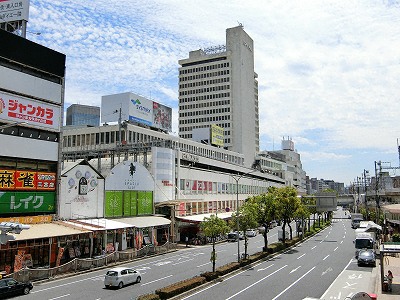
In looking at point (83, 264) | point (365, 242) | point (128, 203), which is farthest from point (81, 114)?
point (365, 242)

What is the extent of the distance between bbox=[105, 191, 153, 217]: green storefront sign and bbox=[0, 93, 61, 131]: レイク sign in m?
13.7

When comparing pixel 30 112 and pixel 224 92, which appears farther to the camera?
pixel 224 92

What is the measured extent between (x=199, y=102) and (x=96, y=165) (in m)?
88.9

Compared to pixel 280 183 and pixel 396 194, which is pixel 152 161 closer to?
pixel 396 194

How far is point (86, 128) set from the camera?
3167 inches

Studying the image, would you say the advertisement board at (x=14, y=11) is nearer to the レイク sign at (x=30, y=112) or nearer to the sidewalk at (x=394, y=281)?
the レイク sign at (x=30, y=112)

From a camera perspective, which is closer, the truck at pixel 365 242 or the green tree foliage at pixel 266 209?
the truck at pixel 365 242

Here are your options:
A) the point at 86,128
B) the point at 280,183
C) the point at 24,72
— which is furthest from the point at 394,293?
the point at 280,183

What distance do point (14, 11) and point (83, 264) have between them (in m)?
28.8

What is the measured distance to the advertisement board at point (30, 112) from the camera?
37750 mm

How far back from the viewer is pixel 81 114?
13738 centimetres

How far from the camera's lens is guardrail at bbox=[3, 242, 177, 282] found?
32812mm

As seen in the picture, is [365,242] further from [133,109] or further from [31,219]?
[133,109]

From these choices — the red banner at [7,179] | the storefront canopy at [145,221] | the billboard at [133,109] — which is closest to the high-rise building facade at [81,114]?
the billboard at [133,109]
